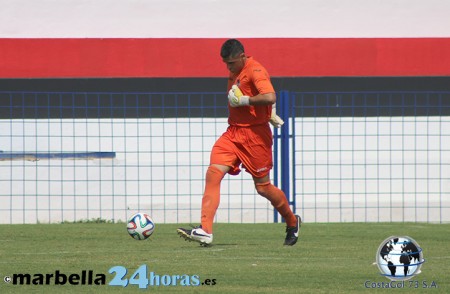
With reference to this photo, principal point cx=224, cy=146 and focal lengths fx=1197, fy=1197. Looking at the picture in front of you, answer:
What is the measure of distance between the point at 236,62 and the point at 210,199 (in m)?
1.31

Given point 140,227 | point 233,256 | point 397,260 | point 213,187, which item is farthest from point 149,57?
point 397,260

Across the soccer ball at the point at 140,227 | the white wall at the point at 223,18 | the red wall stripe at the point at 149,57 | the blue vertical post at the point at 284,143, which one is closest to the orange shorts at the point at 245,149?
the soccer ball at the point at 140,227

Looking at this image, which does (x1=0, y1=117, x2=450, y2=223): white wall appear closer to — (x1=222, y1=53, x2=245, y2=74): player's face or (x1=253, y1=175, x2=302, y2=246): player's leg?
(x1=253, y1=175, x2=302, y2=246): player's leg

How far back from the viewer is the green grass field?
8703 mm

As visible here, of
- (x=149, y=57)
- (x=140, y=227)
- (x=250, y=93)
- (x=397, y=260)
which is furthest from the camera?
(x=149, y=57)

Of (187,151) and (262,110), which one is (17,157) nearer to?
(187,151)

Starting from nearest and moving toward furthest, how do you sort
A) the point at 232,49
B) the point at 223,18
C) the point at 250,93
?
the point at 232,49
the point at 250,93
the point at 223,18

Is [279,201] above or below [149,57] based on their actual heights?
below

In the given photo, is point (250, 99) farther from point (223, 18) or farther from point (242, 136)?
point (223, 18)

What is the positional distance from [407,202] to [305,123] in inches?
77.7

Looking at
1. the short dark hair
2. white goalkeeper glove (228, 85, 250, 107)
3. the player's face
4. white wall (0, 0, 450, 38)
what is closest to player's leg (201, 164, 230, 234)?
white goalkeeper glove (228, 85, 250, 107)

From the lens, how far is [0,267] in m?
9.86

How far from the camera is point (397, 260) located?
8.92m

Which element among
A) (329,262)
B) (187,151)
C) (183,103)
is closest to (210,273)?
(329,262)
